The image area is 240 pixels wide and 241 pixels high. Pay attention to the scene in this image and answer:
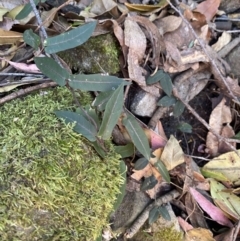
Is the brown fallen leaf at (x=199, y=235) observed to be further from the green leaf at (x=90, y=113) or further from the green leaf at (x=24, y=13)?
the green leaf at (x=24, y=13)

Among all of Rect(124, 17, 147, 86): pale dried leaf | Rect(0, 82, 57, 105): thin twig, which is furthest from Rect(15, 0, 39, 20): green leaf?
Rect(124, 17, 147, 86): pale dried leaf

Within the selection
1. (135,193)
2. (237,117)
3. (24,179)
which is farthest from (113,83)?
(237,117)

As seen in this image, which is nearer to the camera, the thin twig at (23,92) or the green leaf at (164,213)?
the thin twig at (23,92)

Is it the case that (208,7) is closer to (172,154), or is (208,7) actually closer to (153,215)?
(172,154)

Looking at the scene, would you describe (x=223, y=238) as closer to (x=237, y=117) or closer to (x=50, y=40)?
(x=237, y=117)

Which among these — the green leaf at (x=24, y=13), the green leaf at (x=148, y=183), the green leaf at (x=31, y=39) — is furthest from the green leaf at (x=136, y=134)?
the green leaf at (x=24, y=13)

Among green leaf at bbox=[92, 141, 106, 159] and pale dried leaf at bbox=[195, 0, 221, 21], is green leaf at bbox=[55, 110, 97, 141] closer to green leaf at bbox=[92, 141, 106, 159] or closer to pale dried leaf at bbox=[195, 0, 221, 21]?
green leaf at bbox=[92, 141, 106, 159]
